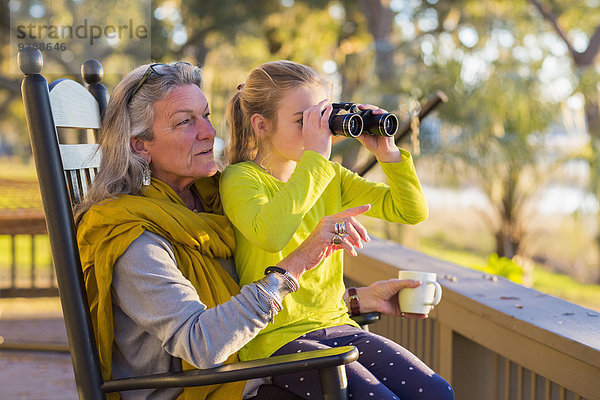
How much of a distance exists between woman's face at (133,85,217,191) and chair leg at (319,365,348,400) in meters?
0.56

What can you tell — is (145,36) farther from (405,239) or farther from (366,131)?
(366,131)

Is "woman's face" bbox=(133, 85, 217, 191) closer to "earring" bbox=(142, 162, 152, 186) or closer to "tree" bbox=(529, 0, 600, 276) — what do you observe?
"earring" bbox=(142, 162, 152, 186)

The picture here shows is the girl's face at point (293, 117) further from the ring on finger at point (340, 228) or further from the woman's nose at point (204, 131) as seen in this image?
the ring on finger at point (340, 228)

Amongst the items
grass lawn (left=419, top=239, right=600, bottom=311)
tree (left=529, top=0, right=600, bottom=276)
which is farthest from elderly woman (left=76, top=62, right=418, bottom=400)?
grass lawn (left=419, top=239, right=600, bottom=311)

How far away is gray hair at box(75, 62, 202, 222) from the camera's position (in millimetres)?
1505

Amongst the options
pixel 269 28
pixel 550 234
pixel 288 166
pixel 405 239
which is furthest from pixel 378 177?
pixel 288 166

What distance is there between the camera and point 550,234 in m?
10.3

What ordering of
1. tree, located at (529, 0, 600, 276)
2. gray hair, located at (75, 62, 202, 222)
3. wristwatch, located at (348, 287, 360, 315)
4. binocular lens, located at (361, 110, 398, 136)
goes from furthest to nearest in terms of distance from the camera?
tree, located at (529, 0, 600, 276), wristwatch, located at (348, 287, 360, 315), binocular lens, located at (361, 110, 398, 136), gray hair, located at (75, 62, 202, 222)

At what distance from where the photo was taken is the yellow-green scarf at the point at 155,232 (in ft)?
4.51

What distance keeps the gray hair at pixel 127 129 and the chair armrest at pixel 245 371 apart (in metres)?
0.41

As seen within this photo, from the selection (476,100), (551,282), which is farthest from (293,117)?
(551,282)

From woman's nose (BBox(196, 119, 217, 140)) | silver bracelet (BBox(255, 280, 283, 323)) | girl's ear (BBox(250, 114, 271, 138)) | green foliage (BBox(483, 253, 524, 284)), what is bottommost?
green foliage (BBox(483, 253, 524, 284))

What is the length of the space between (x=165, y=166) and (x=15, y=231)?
235 centimetres

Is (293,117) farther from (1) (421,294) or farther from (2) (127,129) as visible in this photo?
(1) (421,294)
